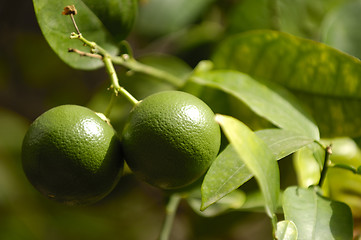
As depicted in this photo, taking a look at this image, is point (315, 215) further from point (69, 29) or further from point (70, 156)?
point (69, 29)

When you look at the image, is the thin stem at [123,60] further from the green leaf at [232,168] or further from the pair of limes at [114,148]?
the green leaf at [232,168]

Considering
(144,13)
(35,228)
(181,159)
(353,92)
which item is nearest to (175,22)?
(144,13)

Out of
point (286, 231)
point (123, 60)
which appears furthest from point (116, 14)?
point (286, 231)

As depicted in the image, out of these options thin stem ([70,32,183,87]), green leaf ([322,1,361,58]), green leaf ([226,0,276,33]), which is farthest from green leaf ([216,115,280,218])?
green leaf ([226,0,276,33])

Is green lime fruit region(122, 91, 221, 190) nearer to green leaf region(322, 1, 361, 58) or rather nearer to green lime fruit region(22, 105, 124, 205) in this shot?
green lime fruit region(22, 105, 124, 205)

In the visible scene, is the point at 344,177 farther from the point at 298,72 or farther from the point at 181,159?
the point at 181,159
